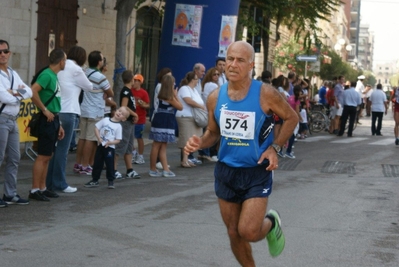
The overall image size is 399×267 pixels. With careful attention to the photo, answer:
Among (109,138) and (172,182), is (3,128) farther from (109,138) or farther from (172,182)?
(172,182)

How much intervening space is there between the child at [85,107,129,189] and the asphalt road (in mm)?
192

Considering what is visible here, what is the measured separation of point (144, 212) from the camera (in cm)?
1024

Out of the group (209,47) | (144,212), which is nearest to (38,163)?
(144,212)

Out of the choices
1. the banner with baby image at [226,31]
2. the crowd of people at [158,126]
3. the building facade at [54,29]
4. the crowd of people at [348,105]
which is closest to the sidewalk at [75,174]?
the crowd of people at [158,126]

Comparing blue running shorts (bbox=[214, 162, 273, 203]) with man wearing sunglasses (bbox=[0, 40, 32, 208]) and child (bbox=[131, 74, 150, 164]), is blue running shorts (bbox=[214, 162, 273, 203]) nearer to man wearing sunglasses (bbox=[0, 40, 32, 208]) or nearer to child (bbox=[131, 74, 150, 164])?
man wearing sunglasses (bbox=[0, 40, 32, 208])

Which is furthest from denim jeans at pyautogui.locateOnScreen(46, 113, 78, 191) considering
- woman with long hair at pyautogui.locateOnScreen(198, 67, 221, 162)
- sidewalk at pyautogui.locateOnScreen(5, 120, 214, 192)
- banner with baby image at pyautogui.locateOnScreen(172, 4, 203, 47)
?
banner with baby image at pyautogui.locateOnScreen(172, 4, 203, 47)

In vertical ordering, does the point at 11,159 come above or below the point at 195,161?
above

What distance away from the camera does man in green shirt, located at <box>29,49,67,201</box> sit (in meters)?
11.0

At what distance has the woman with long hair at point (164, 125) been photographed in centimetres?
1421

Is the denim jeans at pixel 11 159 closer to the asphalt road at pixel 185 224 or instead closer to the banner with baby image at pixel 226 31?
the asphalt road at pixel 185 224

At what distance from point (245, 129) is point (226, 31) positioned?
1670 centimetres

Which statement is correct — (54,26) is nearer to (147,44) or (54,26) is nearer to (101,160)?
(147,44)

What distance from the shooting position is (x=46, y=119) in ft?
36.2

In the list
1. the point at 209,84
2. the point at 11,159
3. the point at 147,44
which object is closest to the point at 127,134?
the point at 11,159
